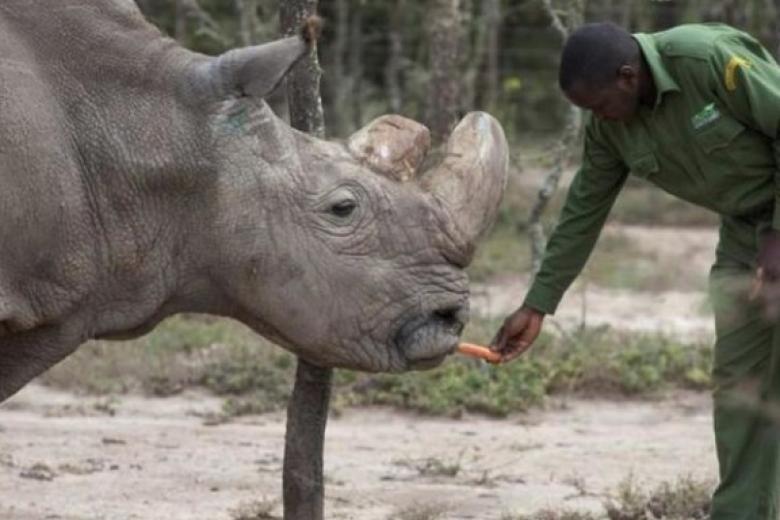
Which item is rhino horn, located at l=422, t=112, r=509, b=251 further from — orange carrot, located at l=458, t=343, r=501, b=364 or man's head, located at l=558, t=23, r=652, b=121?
orange carrot, located at l=458, t=343, r=501, b=364

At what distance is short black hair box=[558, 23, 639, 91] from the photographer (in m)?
6.55

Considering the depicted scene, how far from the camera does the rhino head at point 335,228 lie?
20.0 ft

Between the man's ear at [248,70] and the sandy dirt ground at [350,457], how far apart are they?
2.11m

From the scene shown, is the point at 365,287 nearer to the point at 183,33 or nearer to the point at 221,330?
the point at 221,330

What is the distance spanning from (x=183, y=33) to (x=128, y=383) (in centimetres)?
630

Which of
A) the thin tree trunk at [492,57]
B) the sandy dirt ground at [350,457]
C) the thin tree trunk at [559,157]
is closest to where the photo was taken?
the sandy dirt ground at [350,457]

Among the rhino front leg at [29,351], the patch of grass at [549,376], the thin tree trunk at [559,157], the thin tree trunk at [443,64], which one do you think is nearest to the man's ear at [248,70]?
the rhino front leg at [29,351]

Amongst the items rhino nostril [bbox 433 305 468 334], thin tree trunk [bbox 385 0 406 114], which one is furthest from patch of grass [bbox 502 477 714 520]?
thin tree trunk [bbox 385 0 406 114]

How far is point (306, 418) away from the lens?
273 inches

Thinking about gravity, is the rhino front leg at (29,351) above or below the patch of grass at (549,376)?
above

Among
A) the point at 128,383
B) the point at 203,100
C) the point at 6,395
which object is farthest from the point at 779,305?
the point at 128,383

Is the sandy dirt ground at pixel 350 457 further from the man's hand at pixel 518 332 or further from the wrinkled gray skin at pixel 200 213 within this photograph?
the wrinkled gray skin at pixel 200 213

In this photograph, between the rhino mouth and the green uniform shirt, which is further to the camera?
the green uniform shirt

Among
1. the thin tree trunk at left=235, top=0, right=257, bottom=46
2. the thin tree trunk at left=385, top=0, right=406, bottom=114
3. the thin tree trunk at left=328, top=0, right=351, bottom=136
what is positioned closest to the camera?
the thin tree trunk at left=235, top=0, right=257, bottom=46
